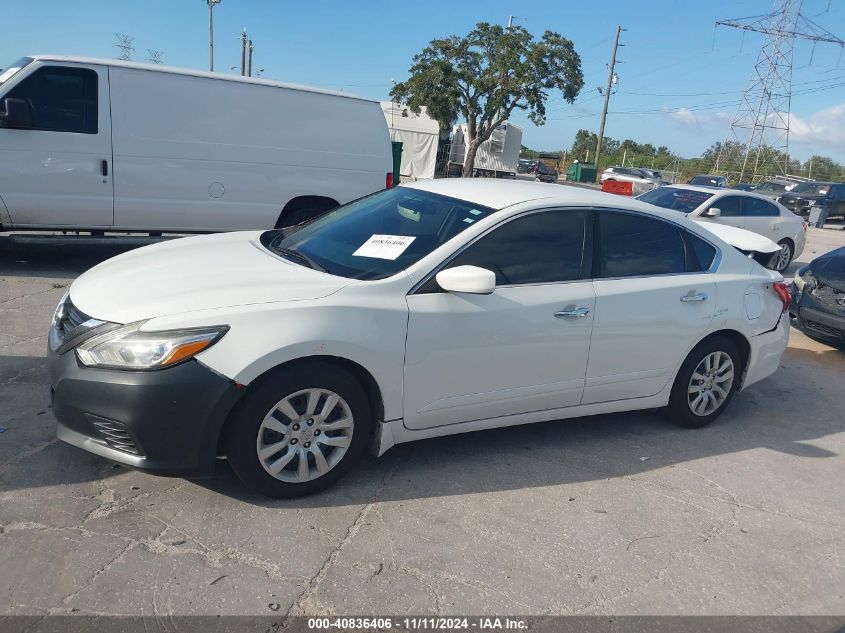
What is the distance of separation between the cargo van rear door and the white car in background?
7.87 metres

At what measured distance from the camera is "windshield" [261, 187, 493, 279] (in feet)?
12.3

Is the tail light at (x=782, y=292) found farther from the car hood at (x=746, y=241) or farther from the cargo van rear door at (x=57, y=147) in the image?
the cargo van rear door at (x=57, y=147)

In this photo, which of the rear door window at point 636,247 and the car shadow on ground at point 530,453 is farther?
the rear door window at point 636,247

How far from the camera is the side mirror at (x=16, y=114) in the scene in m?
6.87

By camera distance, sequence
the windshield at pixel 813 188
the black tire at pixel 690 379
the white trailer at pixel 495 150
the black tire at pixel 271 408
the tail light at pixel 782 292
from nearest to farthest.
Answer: the black tire at pixel 271 408 → the black tire at pixel 690 379 → the tail light at pixel 782 292 → the windshield at pixel 813 188 → the white trailer at pixel 495 150

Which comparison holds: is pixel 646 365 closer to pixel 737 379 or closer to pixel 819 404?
pixel 737 379

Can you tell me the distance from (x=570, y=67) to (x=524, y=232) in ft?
103

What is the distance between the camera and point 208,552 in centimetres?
296

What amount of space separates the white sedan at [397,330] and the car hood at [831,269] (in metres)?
2.56

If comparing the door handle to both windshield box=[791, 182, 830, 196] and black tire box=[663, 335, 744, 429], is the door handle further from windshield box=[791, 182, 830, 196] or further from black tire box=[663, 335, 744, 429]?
windshield box=[791, 182, 830, 196]

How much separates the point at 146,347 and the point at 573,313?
2280 millimetres

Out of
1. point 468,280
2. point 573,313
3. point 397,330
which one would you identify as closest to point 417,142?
point 573,313

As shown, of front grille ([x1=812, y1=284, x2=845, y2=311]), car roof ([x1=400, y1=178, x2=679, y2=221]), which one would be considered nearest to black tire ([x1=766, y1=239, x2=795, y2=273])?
front grille ([x1=812, y1=284, x2=845, y2=311])

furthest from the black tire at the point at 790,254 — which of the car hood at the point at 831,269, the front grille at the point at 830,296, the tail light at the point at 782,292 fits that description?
the tail light at the point at 782,292
